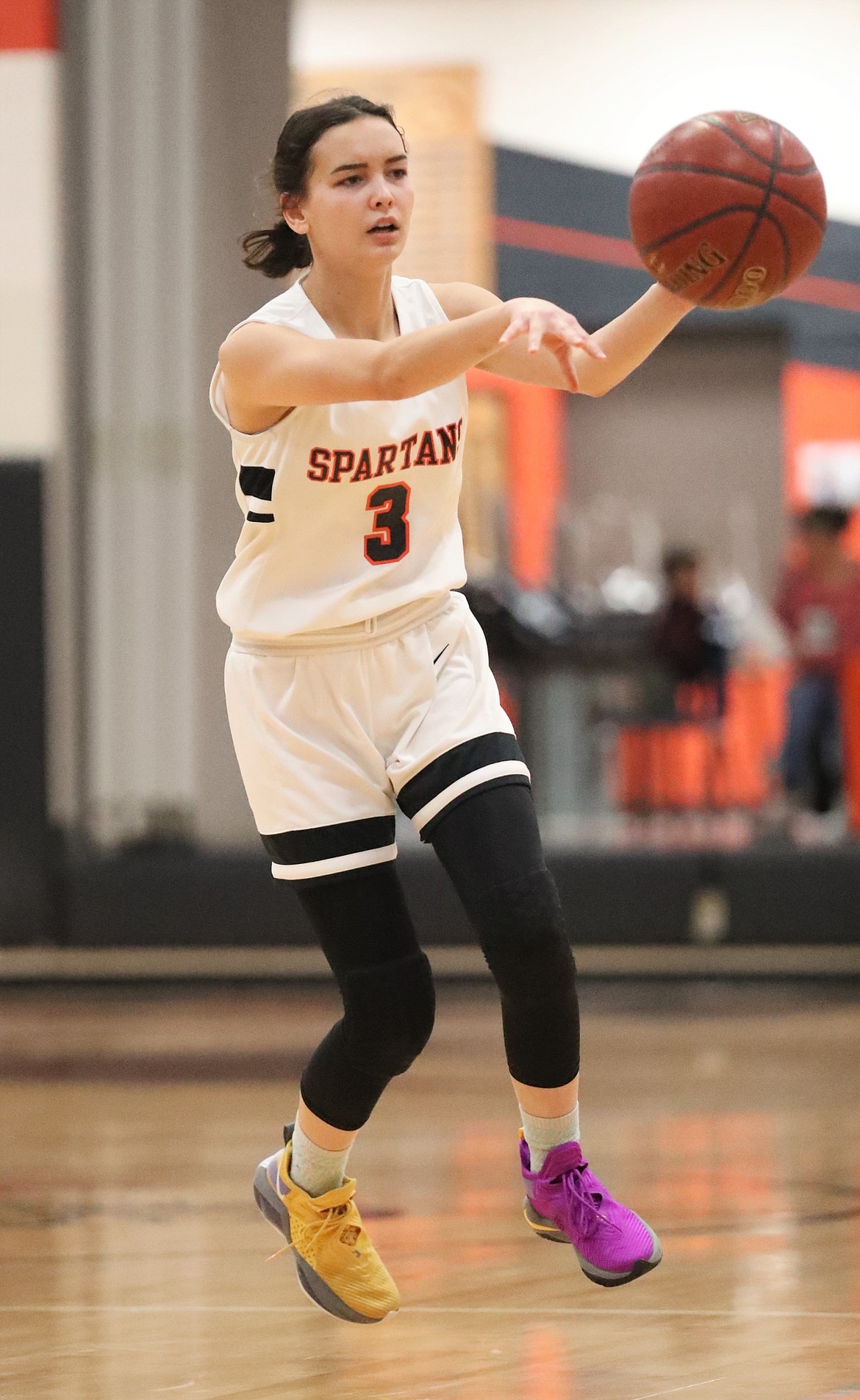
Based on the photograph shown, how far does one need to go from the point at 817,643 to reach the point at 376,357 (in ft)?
20.7

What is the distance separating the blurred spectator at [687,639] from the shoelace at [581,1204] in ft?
19.9

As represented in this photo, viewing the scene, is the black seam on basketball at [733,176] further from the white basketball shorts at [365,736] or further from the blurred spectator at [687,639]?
the blurred spectator at [687,639]

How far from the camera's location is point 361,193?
117 inches

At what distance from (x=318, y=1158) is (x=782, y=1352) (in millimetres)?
746

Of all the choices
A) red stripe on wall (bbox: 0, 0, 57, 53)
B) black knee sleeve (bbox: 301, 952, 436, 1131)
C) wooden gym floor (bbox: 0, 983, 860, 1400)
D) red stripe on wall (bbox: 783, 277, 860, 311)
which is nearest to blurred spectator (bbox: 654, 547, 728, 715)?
wooden gym floor (bbox: 0, 983, 860, 1400)

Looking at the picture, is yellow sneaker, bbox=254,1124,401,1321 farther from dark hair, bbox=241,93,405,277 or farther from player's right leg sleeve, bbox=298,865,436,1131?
dark hair, bbox=241,93,405,277

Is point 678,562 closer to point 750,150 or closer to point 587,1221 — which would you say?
point 750,150

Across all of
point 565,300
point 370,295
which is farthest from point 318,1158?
point 565,300

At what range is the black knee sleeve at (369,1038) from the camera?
3.02m

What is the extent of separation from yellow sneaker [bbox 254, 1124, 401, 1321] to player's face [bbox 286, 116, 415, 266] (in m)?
1.40

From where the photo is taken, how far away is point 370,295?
3.09 metres

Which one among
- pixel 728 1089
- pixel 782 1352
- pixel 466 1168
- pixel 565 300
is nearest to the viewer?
pixel 782 1352

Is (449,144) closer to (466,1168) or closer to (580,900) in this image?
(580,900)

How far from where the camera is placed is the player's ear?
10.1ft
